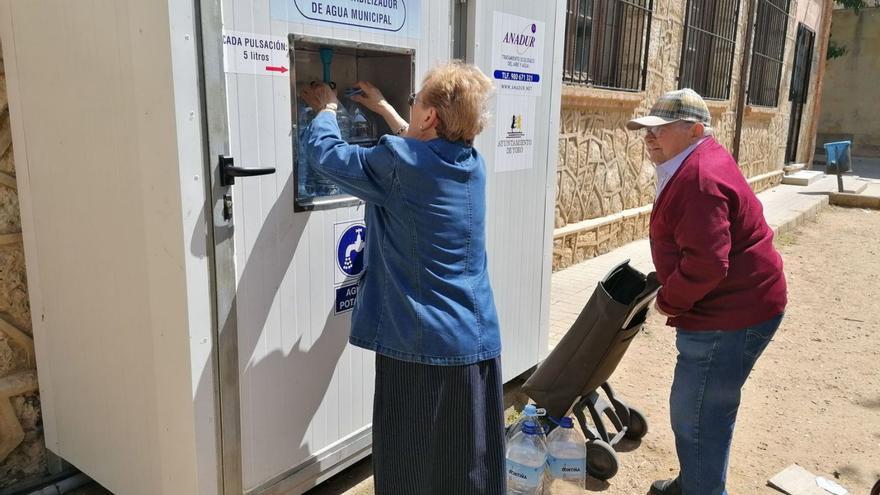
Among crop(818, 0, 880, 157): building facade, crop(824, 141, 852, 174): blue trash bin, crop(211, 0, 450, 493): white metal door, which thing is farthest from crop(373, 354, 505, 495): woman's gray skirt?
crop(818, 0, 880, 157): building facade

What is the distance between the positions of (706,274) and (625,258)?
189 inches

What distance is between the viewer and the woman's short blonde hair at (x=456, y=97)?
1950 millimetres

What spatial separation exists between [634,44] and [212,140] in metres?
6.22

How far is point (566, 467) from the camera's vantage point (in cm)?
289

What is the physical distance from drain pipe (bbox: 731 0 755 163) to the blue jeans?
9.18 m

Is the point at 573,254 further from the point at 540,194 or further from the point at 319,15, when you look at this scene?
the point at 319,15

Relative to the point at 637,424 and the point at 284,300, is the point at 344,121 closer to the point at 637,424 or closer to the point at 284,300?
the point at 284,300

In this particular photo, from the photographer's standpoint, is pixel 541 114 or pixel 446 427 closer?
pixel 446 427

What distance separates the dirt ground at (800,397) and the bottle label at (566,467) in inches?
10.8

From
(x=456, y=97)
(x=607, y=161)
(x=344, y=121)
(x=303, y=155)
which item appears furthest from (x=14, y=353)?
(x=607, y=161)

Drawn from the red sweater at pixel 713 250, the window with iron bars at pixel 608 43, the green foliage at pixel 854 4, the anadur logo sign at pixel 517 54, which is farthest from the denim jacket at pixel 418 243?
the green foliage at pixel 854 4

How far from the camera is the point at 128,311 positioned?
2.21 m

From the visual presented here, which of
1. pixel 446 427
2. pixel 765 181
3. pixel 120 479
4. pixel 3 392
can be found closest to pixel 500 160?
pixel 446 427

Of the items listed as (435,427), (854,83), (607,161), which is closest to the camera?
(435,427)
